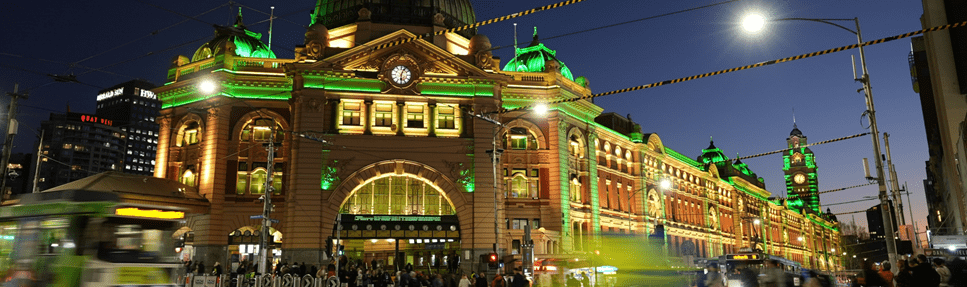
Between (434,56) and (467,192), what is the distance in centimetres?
970

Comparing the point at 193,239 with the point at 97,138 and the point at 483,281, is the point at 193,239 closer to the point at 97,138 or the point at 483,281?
the point at 483,281

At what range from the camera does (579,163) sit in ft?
187

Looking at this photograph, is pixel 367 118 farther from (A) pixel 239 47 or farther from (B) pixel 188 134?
(A) pixel 239 47

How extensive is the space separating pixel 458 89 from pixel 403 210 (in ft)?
30.3

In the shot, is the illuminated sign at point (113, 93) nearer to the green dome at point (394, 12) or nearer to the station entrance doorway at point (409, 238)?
the green dome at point (394, 12)

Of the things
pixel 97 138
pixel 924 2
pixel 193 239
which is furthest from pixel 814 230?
pixel 97 138

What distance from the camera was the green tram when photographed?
17312 millimetres

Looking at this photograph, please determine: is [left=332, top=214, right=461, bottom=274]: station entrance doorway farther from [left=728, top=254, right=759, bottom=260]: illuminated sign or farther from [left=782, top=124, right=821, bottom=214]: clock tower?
[left=782, top=124, right=821, bottom=214]: clock tower

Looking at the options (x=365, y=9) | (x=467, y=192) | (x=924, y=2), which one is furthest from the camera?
(x=365, y=9)

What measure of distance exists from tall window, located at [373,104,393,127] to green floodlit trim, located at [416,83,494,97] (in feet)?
8.69

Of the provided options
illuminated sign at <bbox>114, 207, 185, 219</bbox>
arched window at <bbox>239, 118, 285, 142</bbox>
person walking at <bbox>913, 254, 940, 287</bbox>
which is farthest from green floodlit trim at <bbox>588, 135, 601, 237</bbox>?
illuminated sign at <bbox>114, 207, 185, 219</bbox>

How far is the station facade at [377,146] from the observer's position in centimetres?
4725

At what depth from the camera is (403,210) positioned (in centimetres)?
4900

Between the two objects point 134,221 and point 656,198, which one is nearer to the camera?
point 134,221
